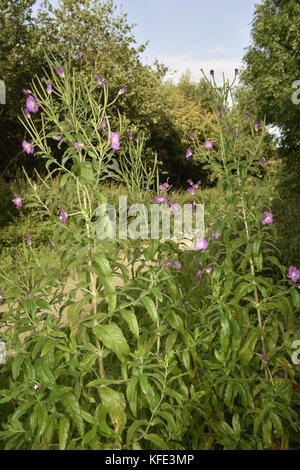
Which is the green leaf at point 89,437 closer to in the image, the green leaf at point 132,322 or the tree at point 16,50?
the green leaf at point 132,322

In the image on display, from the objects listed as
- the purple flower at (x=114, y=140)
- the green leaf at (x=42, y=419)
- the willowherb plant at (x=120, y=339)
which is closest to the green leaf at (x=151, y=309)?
the willowherb plant at (x=120, y=339)

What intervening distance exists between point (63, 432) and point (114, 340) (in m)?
0.44

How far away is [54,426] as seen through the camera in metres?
1.80

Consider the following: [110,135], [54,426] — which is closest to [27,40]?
[110,135]

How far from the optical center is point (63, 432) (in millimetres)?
1730

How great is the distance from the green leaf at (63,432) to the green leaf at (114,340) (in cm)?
36

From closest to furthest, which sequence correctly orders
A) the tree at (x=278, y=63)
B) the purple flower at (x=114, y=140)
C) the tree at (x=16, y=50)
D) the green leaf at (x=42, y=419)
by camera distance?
the green leaf at (x=42, y=419), the purple flower at (x=114, y=140), the tree at (x=278, y=63), the tree at (x=16, y=50)

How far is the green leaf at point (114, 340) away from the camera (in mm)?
1730

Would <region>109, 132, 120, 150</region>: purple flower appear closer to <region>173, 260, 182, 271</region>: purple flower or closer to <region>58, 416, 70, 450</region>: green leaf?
<region>173, 260, 182, 271</region>: purple flower

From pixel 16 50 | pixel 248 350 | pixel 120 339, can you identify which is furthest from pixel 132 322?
pixel 16 50

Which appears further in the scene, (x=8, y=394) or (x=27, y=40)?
(x=27, y=40)

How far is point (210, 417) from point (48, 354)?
994 millimetres

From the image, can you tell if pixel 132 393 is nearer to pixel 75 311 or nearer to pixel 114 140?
pixel 75 311
